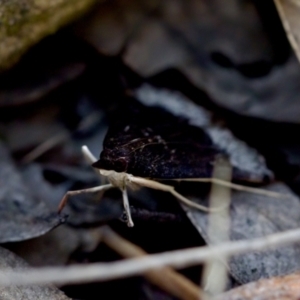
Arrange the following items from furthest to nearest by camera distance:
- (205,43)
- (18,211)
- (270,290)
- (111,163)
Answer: (205,43) < (18,211) < (111,163) < (270,290)

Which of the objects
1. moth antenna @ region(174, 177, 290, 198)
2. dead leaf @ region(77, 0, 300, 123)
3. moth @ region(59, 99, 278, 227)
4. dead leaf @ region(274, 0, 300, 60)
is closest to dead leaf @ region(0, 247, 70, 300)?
moth @ region(59, 99, 278, 227)

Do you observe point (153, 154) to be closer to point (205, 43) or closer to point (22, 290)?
point (22, 290)

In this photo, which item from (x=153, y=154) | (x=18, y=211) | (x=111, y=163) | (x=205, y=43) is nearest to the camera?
(x=111, y=163)

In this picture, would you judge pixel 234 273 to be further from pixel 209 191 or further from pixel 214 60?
pixel 214 60

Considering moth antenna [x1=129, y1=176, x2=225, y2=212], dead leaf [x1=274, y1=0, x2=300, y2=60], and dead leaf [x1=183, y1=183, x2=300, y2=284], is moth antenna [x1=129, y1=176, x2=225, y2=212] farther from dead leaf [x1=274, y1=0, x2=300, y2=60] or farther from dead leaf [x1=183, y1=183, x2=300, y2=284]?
dead leaf [x1=274, y1=0, x2=300, y2=60]

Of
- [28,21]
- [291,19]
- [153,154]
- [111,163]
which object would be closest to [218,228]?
Answer: [153,154]

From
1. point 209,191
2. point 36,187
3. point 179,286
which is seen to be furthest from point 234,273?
point 36,187
